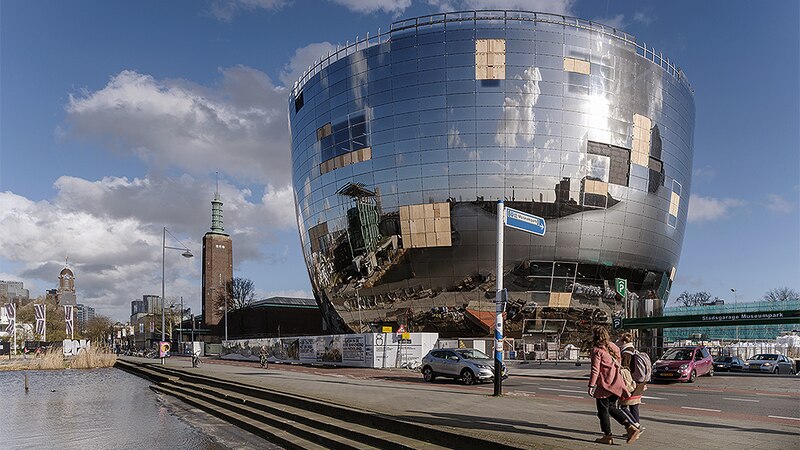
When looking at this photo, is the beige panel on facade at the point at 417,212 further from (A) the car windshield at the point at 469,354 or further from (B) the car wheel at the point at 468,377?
(B) the car wheel at the point at 468,377

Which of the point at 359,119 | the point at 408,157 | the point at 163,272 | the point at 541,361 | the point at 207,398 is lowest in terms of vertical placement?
the point at 541,361

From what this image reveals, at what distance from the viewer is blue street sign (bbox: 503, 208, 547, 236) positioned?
767 inches

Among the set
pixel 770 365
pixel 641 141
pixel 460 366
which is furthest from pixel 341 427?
pixel 641 141

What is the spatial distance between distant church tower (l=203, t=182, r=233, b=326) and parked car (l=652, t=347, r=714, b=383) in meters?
107

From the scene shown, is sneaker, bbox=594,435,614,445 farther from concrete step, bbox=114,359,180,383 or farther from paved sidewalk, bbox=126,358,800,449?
concrete step, bbox=114,359,180,383

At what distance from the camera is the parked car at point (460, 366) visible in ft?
84.2

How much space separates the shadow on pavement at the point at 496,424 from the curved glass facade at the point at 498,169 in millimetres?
34600

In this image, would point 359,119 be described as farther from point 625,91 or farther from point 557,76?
point 625,91

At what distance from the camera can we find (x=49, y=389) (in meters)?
30.5

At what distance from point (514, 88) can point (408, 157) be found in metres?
9.86

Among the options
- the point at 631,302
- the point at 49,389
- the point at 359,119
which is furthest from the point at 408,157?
the point at 49,389

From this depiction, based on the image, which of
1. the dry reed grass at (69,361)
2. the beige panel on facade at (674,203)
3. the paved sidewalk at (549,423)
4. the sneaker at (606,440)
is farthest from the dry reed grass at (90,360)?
the sneaker at (606,440)

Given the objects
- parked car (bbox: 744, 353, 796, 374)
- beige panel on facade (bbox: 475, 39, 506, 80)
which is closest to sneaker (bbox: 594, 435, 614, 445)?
parked car (bbox: 744, 353, 796, 374)

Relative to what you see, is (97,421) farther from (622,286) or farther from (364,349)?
(622,286)
